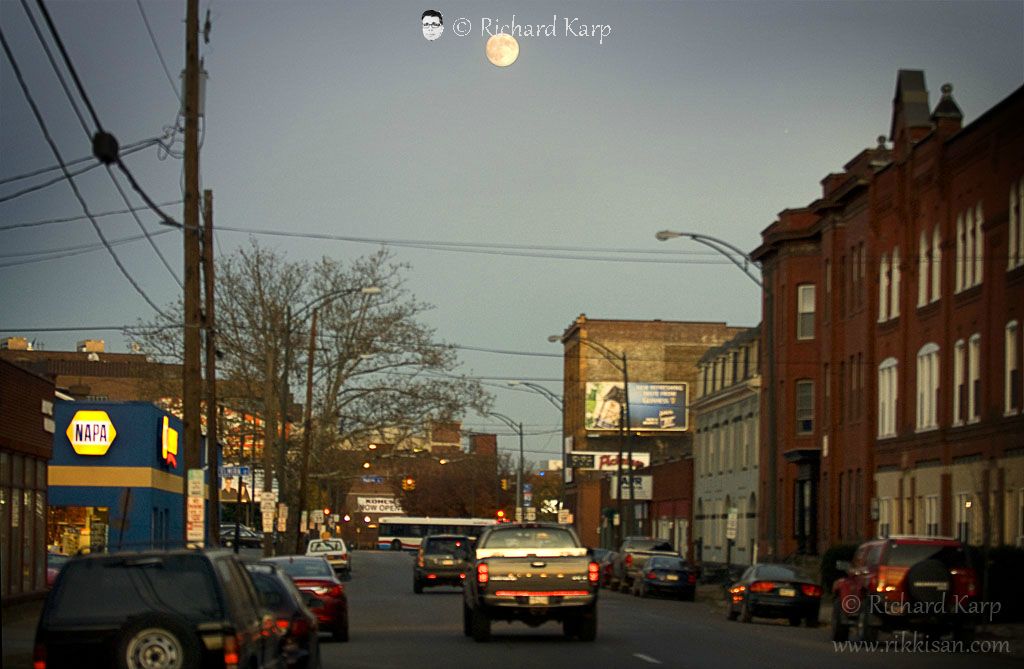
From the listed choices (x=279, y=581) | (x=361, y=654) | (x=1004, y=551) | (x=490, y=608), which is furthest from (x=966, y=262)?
(x=279, y=581)

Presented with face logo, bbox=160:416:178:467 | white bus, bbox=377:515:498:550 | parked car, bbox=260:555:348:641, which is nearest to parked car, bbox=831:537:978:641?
parked car, bbox=260:555:348:641

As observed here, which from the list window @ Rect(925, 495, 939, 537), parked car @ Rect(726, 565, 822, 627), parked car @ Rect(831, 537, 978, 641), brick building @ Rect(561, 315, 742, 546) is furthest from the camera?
brick building @ Rect(561, 315, 742, 546)

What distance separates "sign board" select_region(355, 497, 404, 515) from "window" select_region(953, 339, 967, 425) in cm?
12968

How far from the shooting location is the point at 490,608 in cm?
2472

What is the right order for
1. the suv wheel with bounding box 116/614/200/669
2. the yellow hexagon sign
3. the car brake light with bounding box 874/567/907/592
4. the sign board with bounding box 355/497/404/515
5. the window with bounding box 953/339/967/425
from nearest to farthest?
the suv wheel with bounding box 116/614/200/669, the car brake light with bounding box 874/567/907/592, the window with bounding box 953/339/967/425, the yellow hexagon sign, the sign board with bounding box 355/497/404/515

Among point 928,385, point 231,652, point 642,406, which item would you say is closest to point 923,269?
point 928,385

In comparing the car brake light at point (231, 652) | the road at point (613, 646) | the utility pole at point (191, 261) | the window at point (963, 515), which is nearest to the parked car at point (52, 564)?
the road at point (613, 646)

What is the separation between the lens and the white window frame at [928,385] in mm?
44281

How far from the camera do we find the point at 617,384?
11481cm

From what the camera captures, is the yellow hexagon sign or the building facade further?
the building facade

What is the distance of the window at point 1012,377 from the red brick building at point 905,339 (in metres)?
0.06

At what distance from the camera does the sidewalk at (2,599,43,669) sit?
2052 centimetres

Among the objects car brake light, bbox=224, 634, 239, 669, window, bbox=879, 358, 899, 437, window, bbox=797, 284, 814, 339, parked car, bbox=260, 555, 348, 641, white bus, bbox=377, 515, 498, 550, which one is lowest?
white bus, bbox=377, 515, 498, 550

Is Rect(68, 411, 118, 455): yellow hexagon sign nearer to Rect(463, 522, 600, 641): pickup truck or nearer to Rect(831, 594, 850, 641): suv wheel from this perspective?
Rect(463, 522, 600, 641): pickup truck
